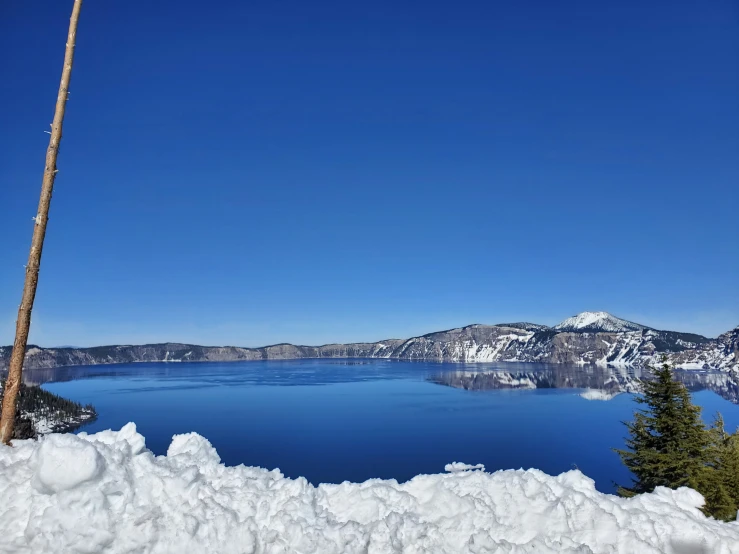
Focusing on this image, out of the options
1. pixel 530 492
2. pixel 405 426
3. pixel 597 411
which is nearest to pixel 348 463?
pixel 405 426

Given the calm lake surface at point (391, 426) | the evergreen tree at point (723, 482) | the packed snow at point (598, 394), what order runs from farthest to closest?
the packed snow at point (598, 394), the calm lake surface at point (391, 426), the evergreen tree at point (723, 482)

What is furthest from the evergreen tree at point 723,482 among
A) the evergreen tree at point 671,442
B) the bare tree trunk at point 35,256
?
the bare tree trunk at point 35,256

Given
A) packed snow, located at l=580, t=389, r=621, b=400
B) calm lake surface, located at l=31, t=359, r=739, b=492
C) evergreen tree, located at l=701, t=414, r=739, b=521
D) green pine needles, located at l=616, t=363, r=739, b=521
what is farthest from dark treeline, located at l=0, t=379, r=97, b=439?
packed snow, located at l=580, t=389, r=621, b=400

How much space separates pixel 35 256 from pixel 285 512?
512 cm

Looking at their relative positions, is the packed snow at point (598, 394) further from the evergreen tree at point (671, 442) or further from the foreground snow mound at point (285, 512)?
the foreground snow mound at point (285, 512)

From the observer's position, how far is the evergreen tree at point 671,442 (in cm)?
1730

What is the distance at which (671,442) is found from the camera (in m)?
18.0

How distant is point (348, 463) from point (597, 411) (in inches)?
2739

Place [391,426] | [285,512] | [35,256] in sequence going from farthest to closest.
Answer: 1. [391,426]
2. [35,256]
3. [285,512]

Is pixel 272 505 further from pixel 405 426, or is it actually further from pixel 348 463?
pixel 405 426

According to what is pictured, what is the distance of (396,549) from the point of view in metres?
5.68

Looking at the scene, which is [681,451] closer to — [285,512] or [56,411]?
[285,512]

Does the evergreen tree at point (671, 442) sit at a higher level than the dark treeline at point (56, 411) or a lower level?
higher

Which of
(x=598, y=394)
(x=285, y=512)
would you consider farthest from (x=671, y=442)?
(x=598, y=394)
